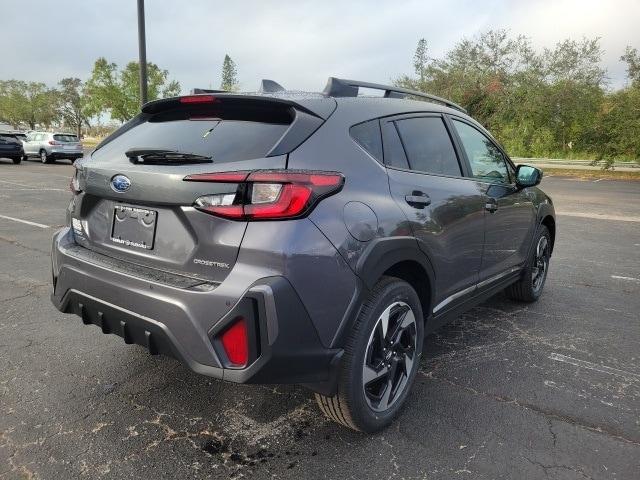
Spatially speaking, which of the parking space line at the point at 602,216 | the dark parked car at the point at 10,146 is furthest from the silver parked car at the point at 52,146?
the parking space line at the point at 602,216

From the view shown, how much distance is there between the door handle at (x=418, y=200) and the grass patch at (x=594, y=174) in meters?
21.6

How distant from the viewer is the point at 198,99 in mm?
2643

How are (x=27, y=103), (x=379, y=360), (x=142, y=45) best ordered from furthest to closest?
(x=27, y=103) → (x=142, y=45) → (x=379, y=360)

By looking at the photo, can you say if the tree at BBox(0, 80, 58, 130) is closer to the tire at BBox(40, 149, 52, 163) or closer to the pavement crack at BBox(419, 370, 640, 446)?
the tire at BBox(40, 149, 52, 163)

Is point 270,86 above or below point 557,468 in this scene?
above

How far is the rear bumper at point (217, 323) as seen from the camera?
6.52 feet

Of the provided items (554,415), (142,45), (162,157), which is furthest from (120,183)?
(142,45)

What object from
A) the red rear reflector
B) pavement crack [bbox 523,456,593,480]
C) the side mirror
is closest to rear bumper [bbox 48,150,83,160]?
the red rear reflector

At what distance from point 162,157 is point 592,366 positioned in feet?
9.82

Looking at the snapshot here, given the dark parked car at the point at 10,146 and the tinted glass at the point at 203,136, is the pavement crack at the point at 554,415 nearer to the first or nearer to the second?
the tinted glass at the point at 203,136

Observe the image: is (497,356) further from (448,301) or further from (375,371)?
(375,371)

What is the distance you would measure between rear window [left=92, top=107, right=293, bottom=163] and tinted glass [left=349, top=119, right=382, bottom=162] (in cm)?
35

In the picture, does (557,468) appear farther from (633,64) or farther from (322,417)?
(633,64)

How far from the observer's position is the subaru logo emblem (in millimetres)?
2366
